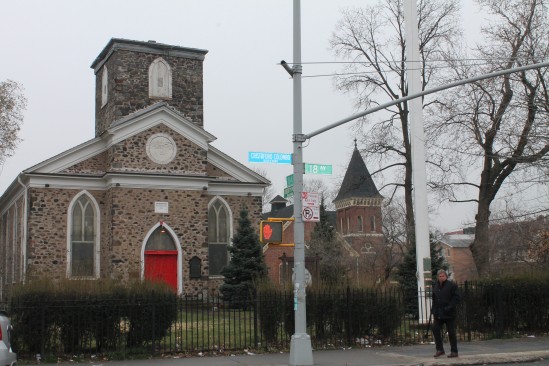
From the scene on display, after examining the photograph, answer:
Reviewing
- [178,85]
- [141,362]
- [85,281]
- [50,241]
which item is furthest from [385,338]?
[178,85]

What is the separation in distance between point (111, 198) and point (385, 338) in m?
15.4

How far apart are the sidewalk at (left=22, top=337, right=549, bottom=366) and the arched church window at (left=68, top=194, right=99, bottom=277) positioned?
49.9ft

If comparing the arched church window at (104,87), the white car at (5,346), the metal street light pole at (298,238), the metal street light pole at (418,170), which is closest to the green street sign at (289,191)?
the metal street light pole at (298,238)

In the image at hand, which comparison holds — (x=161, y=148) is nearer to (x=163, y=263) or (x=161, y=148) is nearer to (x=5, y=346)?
(x=163, y=263)

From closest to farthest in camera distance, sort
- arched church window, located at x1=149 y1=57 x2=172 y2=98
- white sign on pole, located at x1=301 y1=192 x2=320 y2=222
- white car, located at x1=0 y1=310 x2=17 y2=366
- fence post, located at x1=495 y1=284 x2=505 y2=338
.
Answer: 1. white car, located at x1=0 y1=310 x2=17 y2=366
2. white sign on pole, located at x1=301 y1=192 x2=320 y2=222
3. fence post, located at x1=495 y1=284 x2=505 y2=338
4. arched church window, located at x1=149 y1=57 x2=172 y2=98

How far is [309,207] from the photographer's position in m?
15.1

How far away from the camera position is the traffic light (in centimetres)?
1504

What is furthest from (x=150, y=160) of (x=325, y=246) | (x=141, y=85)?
(x=325, y=246)

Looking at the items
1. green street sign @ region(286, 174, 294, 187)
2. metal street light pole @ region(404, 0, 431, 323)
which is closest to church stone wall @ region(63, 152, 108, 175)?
metal street light pole @ region(404, 0, 431, 323)

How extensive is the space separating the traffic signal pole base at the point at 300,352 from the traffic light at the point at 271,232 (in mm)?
2209

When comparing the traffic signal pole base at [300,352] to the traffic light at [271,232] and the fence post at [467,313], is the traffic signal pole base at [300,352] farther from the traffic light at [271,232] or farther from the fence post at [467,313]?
the fence post at [467,313]

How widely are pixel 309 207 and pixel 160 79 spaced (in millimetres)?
20221

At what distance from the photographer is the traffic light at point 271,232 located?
49.3 feet

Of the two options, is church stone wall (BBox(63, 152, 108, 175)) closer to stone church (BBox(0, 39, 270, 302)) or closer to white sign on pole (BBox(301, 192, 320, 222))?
stone church (BBox(0, 39, 270, 302))
